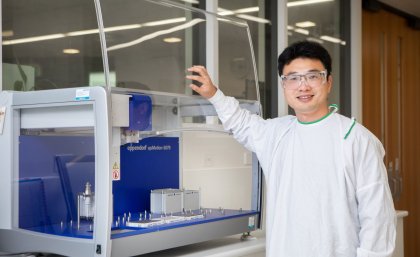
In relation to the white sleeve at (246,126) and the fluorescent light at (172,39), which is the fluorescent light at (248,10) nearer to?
the fluorescent light at (172,39)

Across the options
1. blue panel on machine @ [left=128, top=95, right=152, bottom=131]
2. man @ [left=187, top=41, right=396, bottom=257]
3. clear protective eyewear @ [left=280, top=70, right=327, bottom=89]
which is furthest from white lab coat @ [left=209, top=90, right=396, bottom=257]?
blue panel on machine @ [left=128, top=95, right=152, bottom=131]

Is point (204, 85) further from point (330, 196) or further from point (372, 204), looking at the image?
point (372, 204)

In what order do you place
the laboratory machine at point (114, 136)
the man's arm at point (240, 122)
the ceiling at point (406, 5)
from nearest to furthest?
the laboratory machine at point (114, 136) → the man's arm at point (240, 122) → the ceiling at point (406, 5)

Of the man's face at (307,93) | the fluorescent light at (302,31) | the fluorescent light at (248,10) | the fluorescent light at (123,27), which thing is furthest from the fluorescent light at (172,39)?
the fluorescent light at (302,31)

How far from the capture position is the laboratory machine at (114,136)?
1.76m

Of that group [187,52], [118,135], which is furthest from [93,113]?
[187,52]

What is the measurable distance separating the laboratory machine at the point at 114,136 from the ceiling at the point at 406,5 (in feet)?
8.01

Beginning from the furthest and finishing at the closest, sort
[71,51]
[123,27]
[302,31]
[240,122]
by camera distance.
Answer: [302,31] → [71,51] → [240,122] → [123,27]

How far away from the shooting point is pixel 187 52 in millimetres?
2809

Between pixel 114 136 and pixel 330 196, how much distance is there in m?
0.70

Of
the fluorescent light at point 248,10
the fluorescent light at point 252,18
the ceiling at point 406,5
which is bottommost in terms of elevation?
the fluorescent light at point 252,18

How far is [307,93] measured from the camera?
6.25 feet

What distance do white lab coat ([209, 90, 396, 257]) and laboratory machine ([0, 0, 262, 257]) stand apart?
29 centimetres

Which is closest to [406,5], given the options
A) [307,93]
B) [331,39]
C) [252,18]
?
[331,39]
